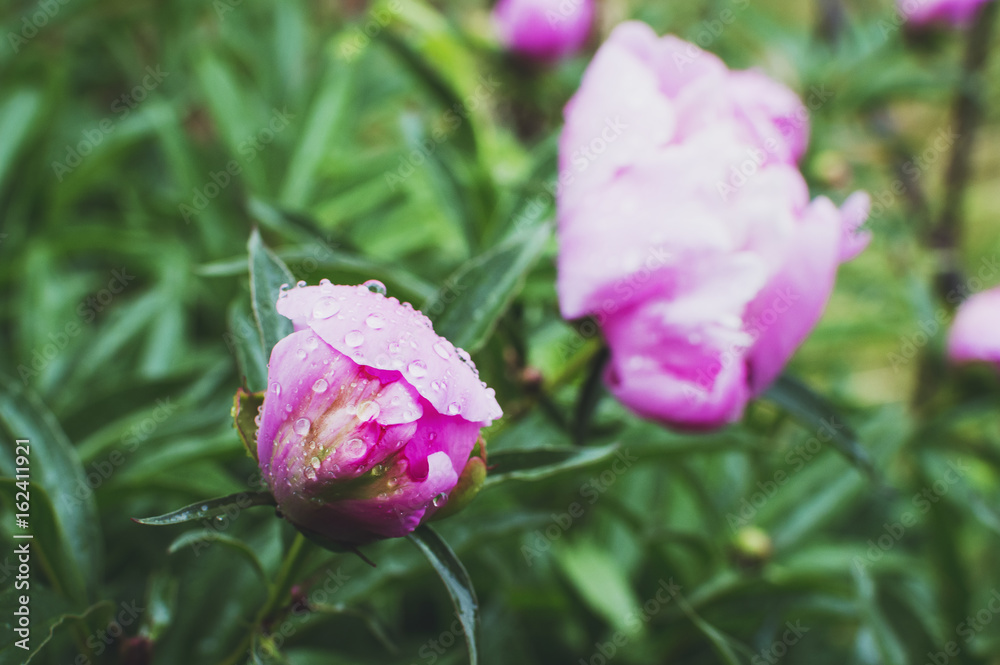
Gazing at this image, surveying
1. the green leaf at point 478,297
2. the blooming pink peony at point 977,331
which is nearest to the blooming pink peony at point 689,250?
the green leaf at point 478,297

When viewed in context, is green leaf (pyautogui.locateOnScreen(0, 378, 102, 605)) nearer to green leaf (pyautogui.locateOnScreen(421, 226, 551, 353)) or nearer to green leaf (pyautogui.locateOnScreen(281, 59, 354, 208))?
green leaf (pyautogui.locateOnScreen(421, 226, 551, 353))

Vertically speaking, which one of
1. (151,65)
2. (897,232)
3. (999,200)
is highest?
(151,65)

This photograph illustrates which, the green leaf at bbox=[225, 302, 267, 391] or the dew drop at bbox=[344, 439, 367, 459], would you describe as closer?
the dew drop at bbox=[344, 439, 367, 459]

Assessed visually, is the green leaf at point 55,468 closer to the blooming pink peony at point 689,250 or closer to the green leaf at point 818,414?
the blooming pink peony at point 689,250

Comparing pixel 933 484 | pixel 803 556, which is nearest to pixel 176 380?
pixel 803 556

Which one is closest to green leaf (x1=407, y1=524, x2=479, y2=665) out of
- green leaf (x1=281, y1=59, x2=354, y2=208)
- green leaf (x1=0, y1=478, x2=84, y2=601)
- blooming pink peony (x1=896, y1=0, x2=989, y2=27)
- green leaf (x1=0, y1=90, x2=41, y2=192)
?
green leaf (x1=0, y1=478, x2=84, y2=601)

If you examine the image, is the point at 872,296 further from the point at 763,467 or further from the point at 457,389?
the point at 457,389

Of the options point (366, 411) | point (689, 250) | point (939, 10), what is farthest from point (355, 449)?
point (939, 10)
